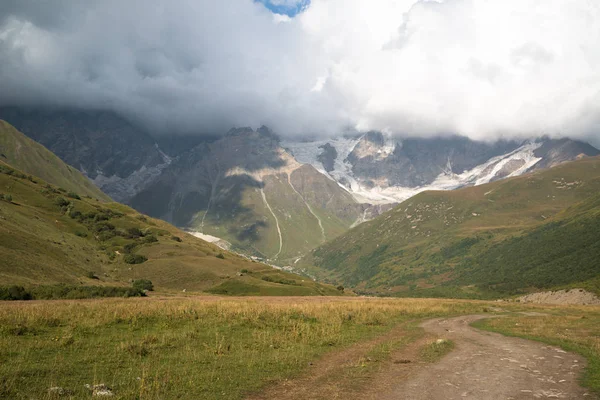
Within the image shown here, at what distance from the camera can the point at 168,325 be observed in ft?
89.4

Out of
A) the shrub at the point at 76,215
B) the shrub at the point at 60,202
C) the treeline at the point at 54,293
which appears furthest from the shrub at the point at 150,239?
the treeline at the point at 54,293

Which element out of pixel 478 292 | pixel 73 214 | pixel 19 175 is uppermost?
pixel 19 175

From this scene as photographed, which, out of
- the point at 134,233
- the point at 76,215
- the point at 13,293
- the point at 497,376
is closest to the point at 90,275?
the point at 13,293

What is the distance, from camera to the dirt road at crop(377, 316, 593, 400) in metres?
14.2

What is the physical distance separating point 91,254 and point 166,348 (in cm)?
7406

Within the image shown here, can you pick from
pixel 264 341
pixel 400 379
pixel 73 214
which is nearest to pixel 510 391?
pixel 400 379

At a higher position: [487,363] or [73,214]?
[73,214]

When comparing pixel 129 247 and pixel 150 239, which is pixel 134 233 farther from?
pixel 129 247

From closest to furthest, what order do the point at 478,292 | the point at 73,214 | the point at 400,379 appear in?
the point at 400,379 → the point at 73,214 → the point at 478,292

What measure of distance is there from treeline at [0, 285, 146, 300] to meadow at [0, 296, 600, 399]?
45.9ft

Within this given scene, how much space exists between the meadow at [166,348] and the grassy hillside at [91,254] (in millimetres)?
28914

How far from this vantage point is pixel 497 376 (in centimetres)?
1689

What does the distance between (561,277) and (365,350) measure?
594ft

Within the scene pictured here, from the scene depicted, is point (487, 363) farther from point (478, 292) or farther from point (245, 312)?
point (478, 292)
